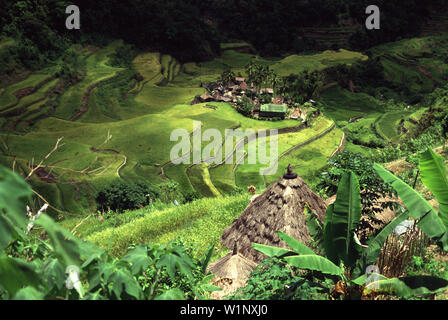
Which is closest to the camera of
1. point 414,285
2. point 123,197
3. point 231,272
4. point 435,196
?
point 414,285

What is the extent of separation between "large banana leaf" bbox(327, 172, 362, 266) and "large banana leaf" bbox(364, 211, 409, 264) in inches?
5.5

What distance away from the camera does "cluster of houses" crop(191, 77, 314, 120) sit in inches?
2154

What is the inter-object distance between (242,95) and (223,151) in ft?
62.8

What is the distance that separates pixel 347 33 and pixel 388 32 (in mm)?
10619

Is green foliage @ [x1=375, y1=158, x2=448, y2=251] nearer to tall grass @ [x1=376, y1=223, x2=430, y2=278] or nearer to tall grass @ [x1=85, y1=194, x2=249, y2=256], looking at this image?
tall grass @ [x1=376, y1=223, x2=430, y2=278]

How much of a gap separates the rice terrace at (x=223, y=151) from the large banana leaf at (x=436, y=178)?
15 mm

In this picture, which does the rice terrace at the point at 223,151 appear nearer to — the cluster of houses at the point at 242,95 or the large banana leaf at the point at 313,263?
Result: the large banana leaf at the point at 313,263

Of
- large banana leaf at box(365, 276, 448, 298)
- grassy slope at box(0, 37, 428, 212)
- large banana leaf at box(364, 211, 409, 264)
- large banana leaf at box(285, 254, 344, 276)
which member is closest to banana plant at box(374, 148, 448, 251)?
large banana leaf at box(364, 211, 409, 264)

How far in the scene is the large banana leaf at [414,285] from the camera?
3738 mm

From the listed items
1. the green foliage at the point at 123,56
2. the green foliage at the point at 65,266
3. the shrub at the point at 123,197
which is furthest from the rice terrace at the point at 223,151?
the green foliage at the point at 123,56

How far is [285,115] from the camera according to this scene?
184 ft

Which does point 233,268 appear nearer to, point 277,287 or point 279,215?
point 279,215

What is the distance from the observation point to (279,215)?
7715mm

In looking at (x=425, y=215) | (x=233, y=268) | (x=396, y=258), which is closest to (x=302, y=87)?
(x=233, y=268)
